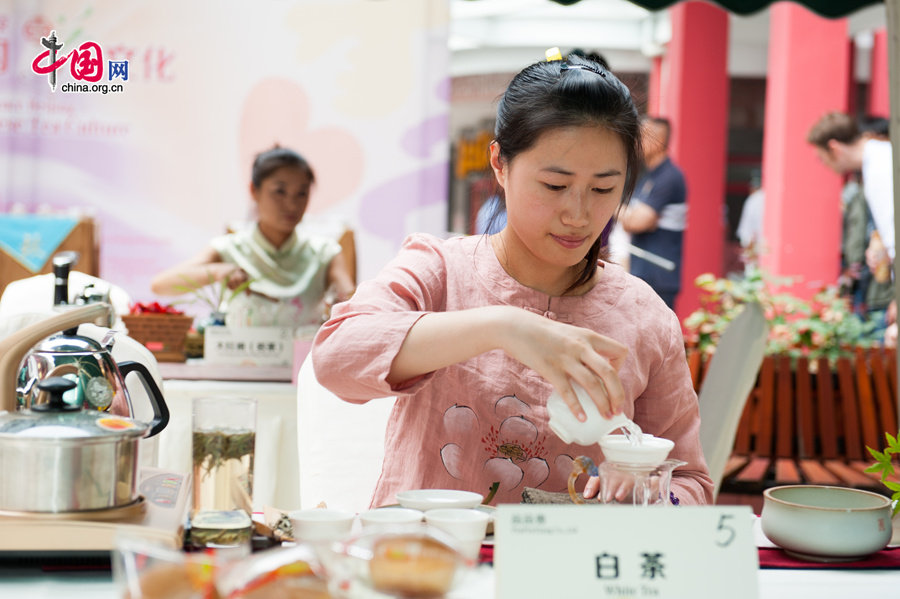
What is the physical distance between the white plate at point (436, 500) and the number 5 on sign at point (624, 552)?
0.25 metres

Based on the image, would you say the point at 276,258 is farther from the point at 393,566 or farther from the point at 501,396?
the point at 393,566

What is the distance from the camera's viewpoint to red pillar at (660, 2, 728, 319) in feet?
27.5

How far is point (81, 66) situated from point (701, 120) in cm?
585

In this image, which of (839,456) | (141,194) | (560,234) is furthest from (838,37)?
(560,234)

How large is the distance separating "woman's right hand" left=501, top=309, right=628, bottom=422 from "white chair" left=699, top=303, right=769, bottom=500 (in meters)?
1.22

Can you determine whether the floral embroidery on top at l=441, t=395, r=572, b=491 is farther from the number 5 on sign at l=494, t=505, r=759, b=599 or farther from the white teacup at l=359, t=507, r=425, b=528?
the number 5 on sign at l=494, t=505, r=759, b=599

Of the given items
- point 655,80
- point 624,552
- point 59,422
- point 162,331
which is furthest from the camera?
point 655,80

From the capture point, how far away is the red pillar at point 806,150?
7504 mm

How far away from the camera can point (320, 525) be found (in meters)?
0.94

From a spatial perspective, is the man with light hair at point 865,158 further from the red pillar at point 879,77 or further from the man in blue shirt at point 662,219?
the red pillar at point 879,77

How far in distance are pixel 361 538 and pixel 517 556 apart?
162 millimetres

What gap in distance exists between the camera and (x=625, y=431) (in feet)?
3.59

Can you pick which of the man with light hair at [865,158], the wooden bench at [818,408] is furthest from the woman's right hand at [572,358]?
the man with light hair at [865,158]

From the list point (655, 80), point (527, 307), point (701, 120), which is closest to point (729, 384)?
point (527, 307)
